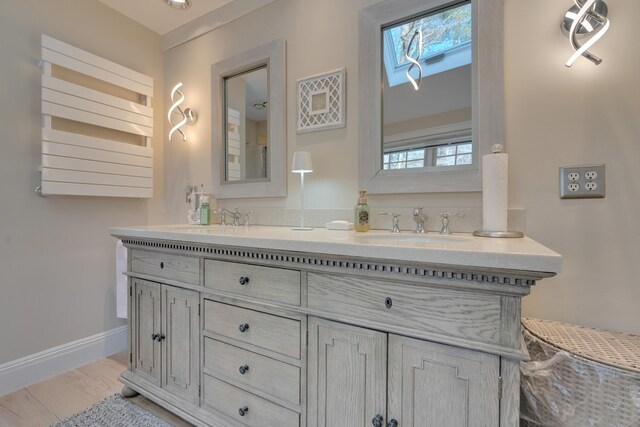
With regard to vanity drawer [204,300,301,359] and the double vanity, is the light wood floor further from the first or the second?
vanity drawer [204,300,301,359]

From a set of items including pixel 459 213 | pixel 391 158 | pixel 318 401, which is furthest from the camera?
pixel 391 158

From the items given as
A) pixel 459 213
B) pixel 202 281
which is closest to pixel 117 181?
pixel 202 281

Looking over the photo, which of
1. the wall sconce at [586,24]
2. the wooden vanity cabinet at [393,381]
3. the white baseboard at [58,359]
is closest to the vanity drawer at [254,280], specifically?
the wooden vanity cabinet at [393,381]

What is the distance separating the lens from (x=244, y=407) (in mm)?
1194

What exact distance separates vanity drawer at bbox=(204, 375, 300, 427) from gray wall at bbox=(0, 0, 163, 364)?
4.11ft

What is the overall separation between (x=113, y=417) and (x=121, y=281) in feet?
2.71

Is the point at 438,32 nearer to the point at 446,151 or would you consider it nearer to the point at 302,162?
the point at 446,151

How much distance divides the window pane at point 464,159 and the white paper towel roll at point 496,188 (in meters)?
0.16

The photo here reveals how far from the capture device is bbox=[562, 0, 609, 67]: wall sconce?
1.04 metres

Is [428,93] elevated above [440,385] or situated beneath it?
elevated above

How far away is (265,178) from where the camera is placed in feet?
6.10

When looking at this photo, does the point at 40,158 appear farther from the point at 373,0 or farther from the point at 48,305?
the point at 373,0

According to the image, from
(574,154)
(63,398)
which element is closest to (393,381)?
(574,154)

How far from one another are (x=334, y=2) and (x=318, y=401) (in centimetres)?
182
